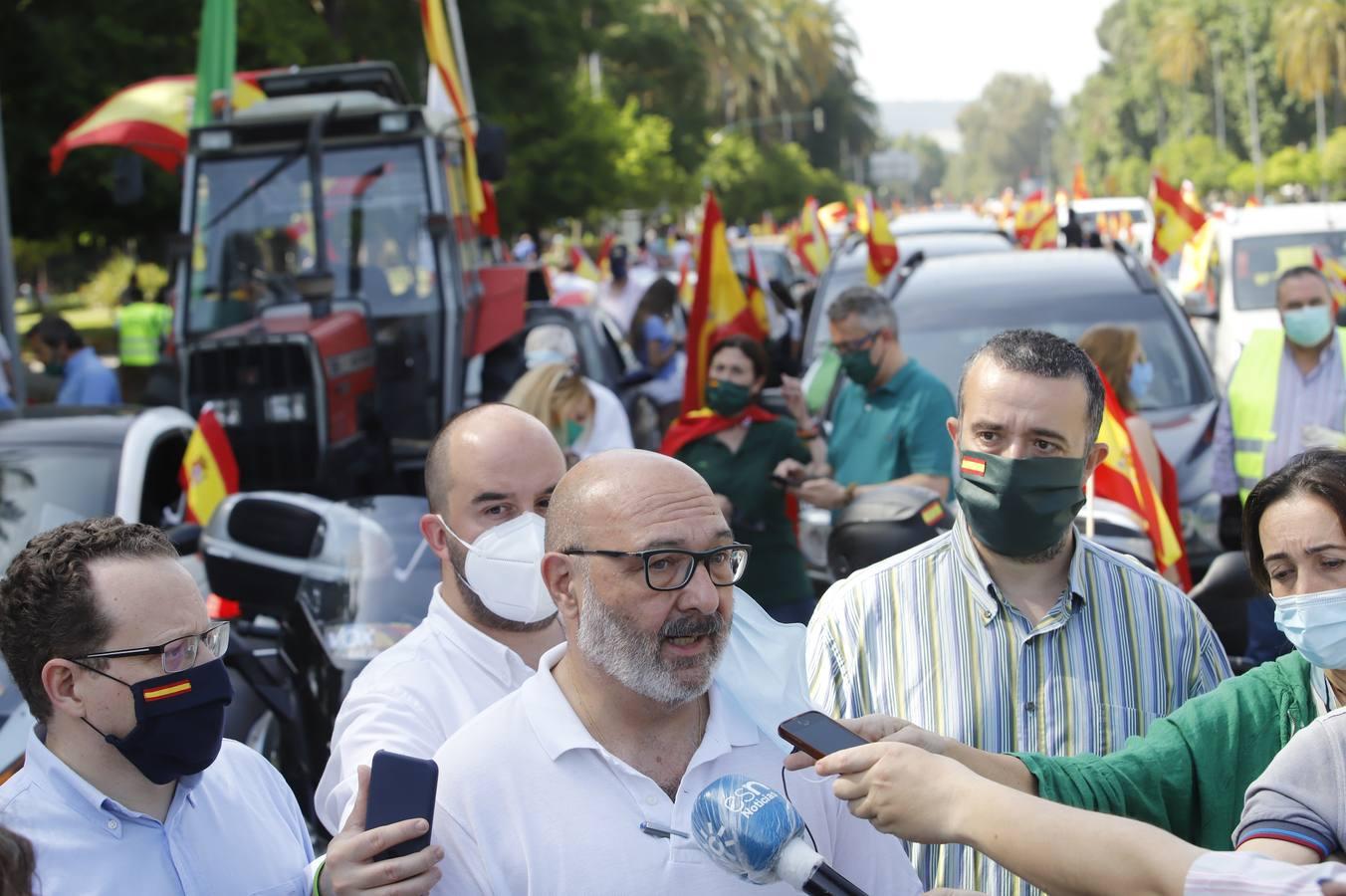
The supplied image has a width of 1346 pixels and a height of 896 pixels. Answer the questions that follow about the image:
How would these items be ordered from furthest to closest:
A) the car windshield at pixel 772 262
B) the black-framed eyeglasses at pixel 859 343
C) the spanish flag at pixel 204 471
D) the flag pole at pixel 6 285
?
the car windshield at pixel 772 262 < the flag pole at pixel 6 285 < the spanish flag at pixel 204 471 < the black-framed eyeglasses at pixel 859 343

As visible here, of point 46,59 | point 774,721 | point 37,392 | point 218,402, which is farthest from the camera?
point 46,59

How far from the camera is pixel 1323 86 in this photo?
65.6 m

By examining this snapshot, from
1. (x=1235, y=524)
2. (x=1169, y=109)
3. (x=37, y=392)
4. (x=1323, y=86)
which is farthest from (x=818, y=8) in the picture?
(x=1235, y=524)

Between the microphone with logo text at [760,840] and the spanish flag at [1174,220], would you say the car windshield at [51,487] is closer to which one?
the microphone with logo text at [760,840]

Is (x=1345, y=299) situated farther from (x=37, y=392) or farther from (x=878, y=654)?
(x=37, y=392)

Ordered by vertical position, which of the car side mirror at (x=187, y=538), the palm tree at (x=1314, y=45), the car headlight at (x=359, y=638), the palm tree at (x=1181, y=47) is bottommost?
the car headlight at (x=359, y=638)

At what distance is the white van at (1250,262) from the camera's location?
1223 centimetres

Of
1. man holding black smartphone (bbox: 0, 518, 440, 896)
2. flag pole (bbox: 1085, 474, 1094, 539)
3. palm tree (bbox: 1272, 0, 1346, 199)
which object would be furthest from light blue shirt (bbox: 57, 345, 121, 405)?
palm tree (bbox: 1272, 0, 1346, 199)

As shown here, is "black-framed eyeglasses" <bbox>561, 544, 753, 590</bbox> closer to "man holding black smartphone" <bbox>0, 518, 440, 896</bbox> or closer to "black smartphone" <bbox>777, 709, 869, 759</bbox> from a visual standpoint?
"black smartphone" <bbox>777, 709, 869, 759</bbox>

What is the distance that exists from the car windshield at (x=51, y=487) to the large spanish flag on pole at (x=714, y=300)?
3.85 metres

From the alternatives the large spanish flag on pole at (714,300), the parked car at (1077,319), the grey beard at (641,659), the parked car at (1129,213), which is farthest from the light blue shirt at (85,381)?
the parked car at (1129,213)

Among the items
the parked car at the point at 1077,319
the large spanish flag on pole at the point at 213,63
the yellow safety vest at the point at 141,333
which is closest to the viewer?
the parked car at the point at 1077,319

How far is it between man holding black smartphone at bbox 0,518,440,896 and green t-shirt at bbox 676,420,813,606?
3203 millimetres

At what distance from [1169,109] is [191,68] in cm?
9067
